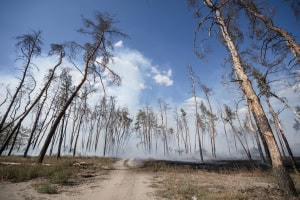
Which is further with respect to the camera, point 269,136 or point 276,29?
point 276,29

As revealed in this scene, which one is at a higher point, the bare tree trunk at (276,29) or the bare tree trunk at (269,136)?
the bare tree trunk at (276,29)

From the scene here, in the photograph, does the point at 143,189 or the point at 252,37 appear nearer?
the point at 143,189

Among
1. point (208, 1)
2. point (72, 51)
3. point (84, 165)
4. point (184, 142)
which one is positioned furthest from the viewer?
point (184, 142)

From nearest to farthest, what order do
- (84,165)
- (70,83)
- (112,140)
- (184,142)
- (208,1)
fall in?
(208,1) < (84,165) < (70,83) < (112,140) < (184,142)

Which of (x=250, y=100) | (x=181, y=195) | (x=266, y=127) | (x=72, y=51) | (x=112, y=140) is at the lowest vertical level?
(x=181, y=195)

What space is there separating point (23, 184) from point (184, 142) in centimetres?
4415

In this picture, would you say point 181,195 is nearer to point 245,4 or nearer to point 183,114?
point 245,4

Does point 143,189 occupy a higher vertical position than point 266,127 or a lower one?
lower

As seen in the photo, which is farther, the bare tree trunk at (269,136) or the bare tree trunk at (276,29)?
the bare tree trunk at (276,29)

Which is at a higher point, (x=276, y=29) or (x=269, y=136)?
(x=276, y=29)

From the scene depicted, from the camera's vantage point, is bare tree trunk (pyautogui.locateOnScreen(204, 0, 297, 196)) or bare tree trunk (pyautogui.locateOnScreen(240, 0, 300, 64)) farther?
bare tree trunk (pyautogui.locateOnScreen(240, 0, 300, 64))

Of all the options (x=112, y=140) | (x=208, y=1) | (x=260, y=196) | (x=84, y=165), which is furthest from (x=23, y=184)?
(x=112, y=140)

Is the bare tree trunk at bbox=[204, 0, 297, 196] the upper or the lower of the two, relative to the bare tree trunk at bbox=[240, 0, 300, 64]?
lower

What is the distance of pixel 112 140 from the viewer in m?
42.5
